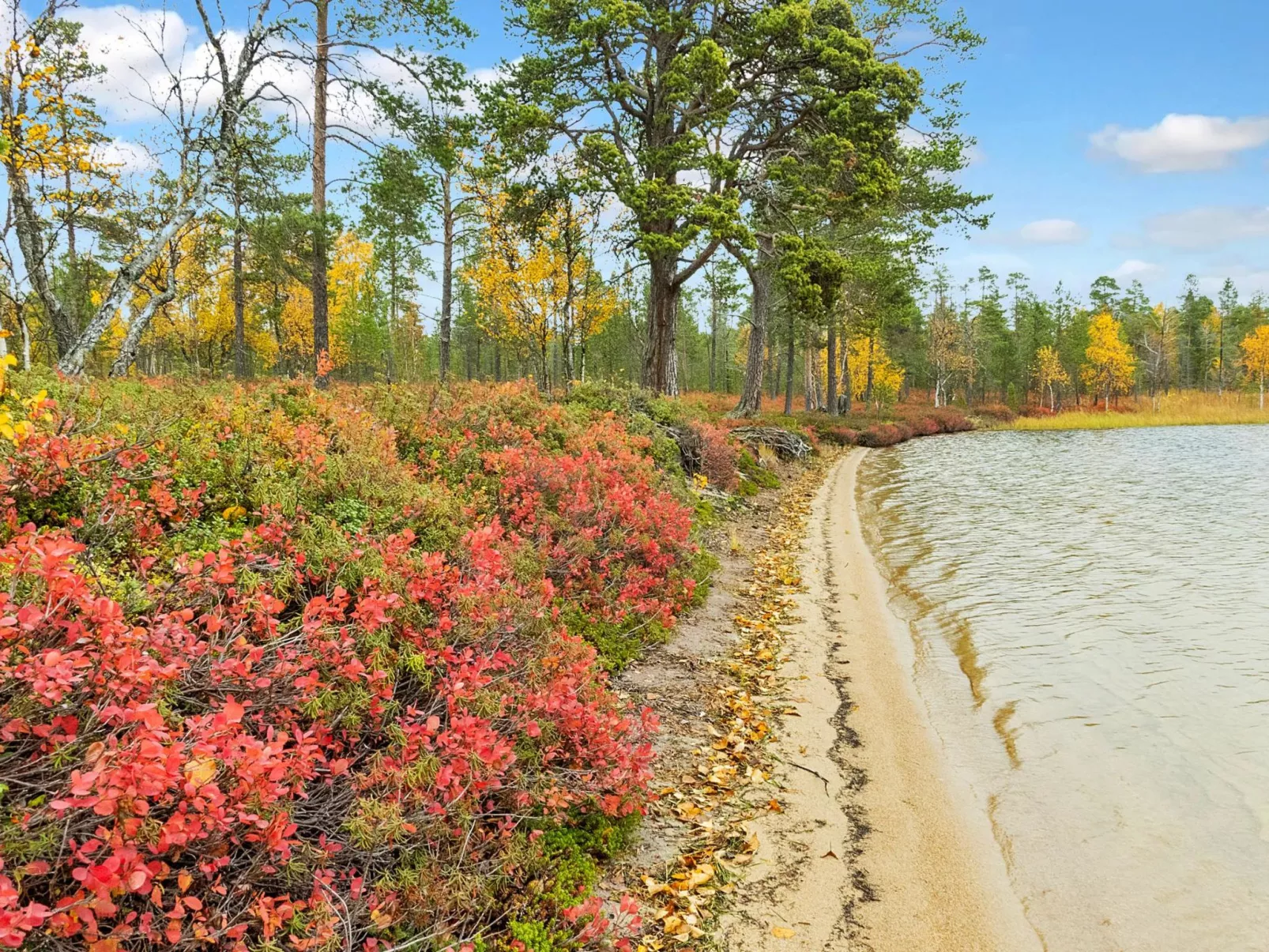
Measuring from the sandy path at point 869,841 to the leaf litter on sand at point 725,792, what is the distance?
0.14 m

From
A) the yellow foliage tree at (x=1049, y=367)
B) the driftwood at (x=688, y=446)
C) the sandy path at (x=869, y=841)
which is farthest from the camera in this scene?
the yellow foliage tree at (x=1049, y=367)

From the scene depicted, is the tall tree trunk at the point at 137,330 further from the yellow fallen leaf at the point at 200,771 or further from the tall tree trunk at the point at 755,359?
the tall tree trunk at the point at 755,359

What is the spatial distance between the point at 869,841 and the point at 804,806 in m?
0.50

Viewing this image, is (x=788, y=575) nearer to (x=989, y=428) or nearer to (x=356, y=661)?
(x=356, y=661)

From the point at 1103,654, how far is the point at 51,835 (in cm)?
868

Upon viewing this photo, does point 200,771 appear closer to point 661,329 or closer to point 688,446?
point 688,446

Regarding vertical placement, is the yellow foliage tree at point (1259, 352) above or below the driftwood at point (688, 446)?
above

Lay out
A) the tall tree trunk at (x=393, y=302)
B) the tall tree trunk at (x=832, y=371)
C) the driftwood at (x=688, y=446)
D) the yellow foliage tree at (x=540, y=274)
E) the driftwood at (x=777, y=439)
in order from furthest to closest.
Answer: the tall tree trunk at (x=393, y=302)
the tall tree trunk at (x=832, y=371)
the driftwood at (x=777, y=439)
the yellow foliage tree at (x=540, y=274)
the driftwood at (x=688, y=446)

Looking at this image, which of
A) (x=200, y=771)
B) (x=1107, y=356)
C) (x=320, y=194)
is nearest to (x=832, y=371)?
(x=320, y=194)

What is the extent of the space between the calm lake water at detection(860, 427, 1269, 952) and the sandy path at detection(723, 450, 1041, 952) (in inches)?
8.9

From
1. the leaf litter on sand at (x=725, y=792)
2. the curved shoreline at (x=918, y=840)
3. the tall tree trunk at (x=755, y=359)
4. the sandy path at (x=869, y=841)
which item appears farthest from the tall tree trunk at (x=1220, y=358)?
the sandy path at (x=869, y=841)

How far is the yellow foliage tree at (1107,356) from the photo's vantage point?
6350 centimetres

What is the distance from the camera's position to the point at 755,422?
24.2 meters

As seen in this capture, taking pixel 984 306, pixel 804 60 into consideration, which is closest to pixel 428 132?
pixel 804 60
